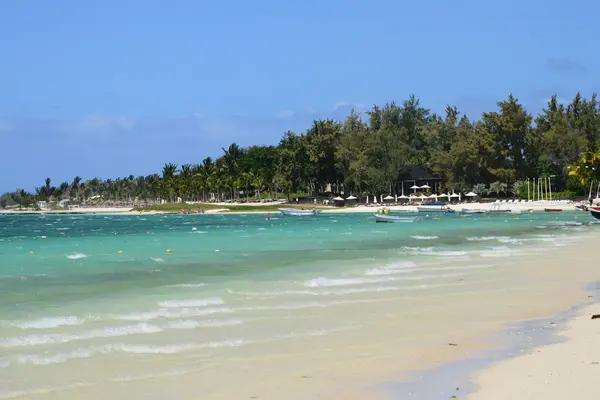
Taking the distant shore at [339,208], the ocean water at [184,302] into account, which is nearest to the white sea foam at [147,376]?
the ocean water at [184,302]

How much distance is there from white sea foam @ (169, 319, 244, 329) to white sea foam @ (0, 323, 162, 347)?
17.1 inches

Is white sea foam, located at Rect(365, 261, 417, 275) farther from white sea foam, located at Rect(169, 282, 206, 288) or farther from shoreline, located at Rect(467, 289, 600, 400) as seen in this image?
shoreline, located at Rect(467, 289, 600, 400)

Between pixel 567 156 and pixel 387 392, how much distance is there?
355ft

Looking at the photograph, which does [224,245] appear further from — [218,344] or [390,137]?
[390,137]

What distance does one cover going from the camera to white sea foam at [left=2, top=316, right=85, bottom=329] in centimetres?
1455

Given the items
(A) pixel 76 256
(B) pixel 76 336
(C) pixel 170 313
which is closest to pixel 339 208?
(A) pixel 76 256

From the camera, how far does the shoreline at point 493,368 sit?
28.6ft

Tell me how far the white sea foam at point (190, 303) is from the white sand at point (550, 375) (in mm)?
8617

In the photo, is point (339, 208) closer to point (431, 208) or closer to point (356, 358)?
point (431, 208)

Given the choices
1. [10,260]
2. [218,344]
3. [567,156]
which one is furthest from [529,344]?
[567,156]

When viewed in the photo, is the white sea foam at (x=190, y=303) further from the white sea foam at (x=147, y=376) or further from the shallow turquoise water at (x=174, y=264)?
the white sea foam at (x=147, y=376)

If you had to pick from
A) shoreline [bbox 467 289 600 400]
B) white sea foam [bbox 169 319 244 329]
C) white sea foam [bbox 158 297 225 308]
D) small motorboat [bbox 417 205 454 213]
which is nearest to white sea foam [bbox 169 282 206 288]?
white sea foam [bbox 158 297 225 308]

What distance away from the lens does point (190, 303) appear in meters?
17.4

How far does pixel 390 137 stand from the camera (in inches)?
4759
